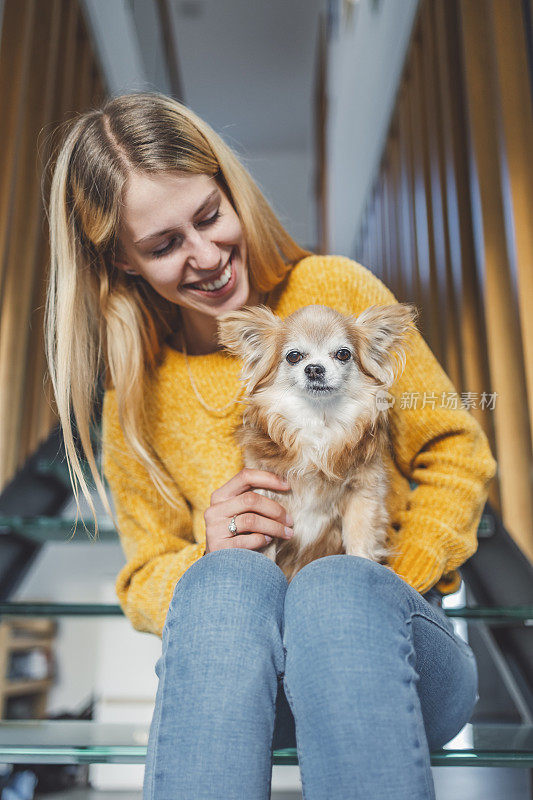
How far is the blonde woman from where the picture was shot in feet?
2.84

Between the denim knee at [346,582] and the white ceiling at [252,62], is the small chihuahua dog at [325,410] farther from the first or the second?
the white ceiling at [252,62]

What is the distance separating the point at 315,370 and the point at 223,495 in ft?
0.95

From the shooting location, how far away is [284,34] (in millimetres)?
6816

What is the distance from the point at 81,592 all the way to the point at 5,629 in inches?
46.9

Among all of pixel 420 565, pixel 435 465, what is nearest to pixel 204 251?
pixel 435 465

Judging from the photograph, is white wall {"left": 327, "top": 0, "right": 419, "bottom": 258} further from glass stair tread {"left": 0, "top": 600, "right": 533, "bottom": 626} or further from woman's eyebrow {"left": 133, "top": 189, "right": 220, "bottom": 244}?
glass stair tread {"left": 0, "top": 600, "right": 533, "bottom": 626}

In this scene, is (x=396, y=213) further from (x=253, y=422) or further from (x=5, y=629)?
(x=5, y=629)

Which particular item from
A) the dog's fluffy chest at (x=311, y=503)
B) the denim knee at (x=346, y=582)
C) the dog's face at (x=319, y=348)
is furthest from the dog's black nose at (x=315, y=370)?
the denim knee at (x=346, y=582)

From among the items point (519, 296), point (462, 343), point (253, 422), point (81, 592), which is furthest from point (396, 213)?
point (81, 592)

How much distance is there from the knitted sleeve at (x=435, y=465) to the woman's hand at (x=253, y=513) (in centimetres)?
22

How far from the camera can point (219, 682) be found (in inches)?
35.8

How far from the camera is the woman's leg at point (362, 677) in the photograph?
813 mm

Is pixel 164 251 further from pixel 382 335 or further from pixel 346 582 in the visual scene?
pixel 346 582

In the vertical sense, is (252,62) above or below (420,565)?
above
